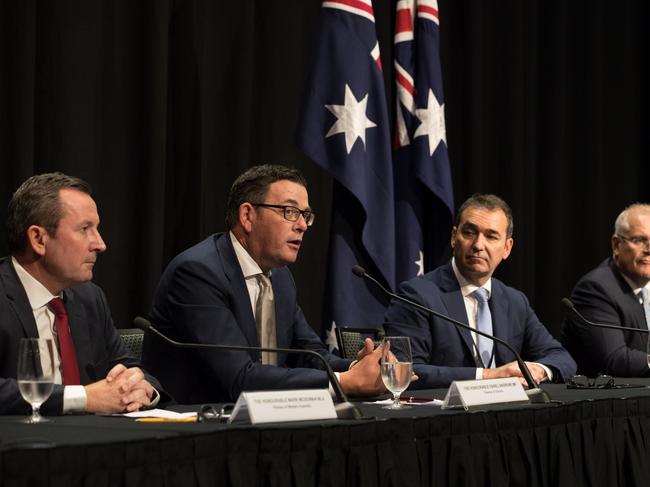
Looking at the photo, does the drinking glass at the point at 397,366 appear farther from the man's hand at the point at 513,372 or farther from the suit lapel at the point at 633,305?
the suit lapel at the point at 633,305

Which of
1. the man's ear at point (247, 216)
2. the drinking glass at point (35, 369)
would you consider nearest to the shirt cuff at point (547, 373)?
the man's ear at point (247, 216)

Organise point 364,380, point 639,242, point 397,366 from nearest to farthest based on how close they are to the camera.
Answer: point 397,366 → point 364,380 → point 639,242

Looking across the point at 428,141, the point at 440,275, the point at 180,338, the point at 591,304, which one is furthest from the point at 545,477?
the point at 428,141

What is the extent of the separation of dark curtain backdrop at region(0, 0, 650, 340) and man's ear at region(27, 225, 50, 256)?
4.41 ft

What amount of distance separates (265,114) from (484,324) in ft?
6.09

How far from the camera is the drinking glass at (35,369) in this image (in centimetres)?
221

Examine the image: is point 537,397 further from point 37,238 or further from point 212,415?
point 37,238

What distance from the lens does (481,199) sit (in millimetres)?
4398

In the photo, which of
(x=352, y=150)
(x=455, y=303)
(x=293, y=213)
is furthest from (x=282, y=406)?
(x=352, y=150)

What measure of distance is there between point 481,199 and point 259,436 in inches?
97.8

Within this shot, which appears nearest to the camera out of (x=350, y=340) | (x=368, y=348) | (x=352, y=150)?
(x=368, y=348)

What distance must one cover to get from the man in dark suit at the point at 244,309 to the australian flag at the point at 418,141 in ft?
5.84

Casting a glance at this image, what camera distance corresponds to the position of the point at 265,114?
18.0ft

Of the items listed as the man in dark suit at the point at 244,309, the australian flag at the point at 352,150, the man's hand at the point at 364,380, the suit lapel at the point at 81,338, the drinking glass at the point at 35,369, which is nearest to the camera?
the drinking glass at the point at 35,369
